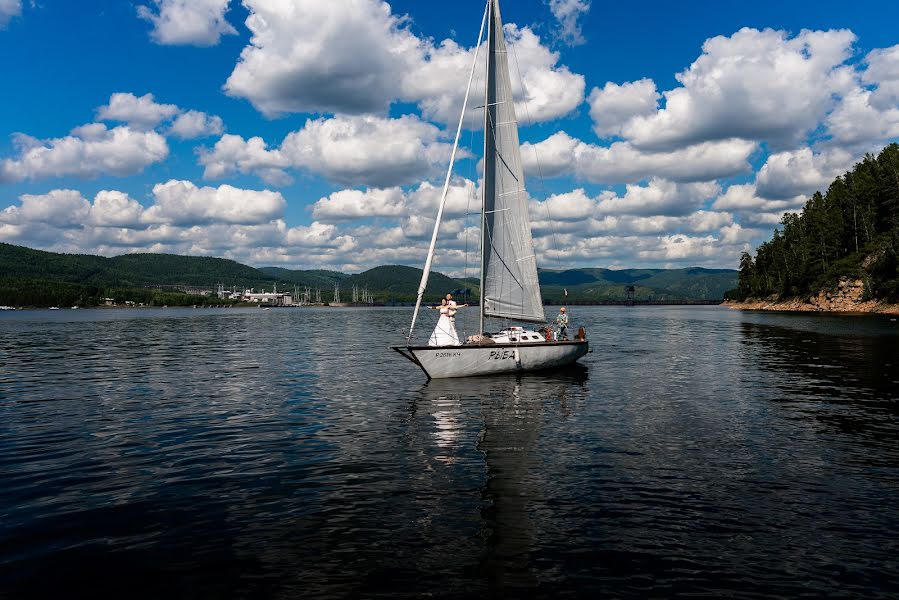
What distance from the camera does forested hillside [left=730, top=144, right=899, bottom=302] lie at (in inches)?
4446

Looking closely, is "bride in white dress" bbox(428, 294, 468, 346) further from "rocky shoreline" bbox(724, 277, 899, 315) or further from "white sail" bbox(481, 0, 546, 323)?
"rocky shoreline" bbox(724, 277, 899, 315)

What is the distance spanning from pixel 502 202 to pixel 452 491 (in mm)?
21480

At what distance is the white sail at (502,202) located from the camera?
32062 millimetres

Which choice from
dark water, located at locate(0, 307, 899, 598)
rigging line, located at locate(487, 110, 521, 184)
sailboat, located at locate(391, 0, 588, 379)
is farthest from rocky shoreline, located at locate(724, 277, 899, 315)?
rigging line, located at locate(487, 110, 521, 184)

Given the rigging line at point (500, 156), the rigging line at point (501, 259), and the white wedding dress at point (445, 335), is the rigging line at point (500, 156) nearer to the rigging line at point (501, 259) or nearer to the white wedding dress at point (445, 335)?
the rigging line at point (501, 259)

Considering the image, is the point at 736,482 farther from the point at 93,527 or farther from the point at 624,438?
the point at 93,527

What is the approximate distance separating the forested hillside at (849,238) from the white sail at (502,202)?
10297 centimetres

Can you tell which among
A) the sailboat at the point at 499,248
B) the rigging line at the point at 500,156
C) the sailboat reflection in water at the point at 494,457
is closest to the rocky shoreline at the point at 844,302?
the sailboat at the point at 499,248

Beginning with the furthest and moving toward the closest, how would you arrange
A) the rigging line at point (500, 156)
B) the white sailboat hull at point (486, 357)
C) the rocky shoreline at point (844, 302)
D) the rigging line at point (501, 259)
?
the rocky shoreline at point (844, 302)
the rigging line at point (501, 259)
the rigging line at point (500, 156)
the white sailboat hull at point (486, 357)

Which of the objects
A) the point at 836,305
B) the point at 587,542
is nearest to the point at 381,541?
the point at 587,542

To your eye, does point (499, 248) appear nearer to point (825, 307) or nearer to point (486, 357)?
point (486, 357)

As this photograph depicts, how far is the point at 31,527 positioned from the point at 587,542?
37.3 ft

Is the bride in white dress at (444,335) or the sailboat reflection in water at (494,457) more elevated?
the bride in white dress at (444,335)

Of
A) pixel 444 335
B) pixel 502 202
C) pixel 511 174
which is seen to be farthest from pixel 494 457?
pixel 511 174
